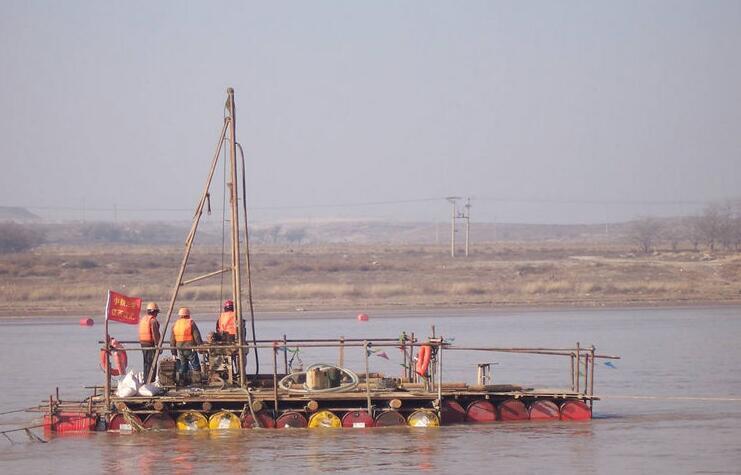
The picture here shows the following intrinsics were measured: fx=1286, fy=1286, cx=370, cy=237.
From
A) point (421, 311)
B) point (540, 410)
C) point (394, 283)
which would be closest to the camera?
point (540, 410)

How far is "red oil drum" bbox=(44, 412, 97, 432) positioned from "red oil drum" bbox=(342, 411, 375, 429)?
4726mm

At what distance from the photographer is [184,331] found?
23922mm

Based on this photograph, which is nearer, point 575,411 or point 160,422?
point 160,422

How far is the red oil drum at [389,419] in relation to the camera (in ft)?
77.6

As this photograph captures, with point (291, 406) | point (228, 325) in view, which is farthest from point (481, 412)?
point (228, 325)

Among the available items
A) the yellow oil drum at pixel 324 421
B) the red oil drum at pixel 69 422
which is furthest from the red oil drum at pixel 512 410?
the red oil drum at pixel 69 422

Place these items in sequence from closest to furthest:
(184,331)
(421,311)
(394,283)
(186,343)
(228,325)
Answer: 1. (184,331)
2. (186,343)
3. (228,325)
4. (421,311)
5. (394,283)

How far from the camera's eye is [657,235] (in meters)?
164

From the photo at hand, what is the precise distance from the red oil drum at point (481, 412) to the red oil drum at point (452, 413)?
12 centimetres

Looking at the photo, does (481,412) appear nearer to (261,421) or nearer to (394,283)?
(261,421)

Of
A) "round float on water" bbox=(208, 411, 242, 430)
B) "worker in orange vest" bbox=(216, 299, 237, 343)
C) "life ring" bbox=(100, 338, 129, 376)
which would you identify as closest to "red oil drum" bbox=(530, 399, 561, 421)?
"round float on water" bbox=(208, 411, 242, 430)

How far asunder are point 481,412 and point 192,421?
17.9 ft

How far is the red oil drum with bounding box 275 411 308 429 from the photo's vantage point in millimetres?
23750

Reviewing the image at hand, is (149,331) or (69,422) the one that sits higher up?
(149,331)
